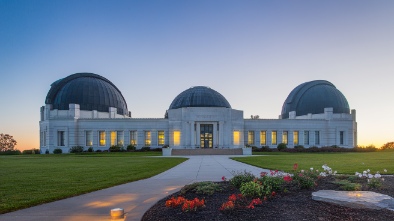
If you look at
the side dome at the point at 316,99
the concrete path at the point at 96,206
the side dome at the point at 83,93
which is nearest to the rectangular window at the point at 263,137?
the side dome at the point at 316,99

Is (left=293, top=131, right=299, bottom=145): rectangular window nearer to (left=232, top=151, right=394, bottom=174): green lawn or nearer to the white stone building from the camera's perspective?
the white stone building

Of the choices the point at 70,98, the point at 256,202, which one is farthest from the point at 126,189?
the point at 70,98

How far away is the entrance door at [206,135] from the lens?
59281 millimetres

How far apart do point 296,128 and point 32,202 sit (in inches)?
2408

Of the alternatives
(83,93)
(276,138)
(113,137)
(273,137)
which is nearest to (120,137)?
(113,137)

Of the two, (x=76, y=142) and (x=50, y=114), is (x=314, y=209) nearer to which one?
(x=76, y=142)

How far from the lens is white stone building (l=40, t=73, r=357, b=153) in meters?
58.4

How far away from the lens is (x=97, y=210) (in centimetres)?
780

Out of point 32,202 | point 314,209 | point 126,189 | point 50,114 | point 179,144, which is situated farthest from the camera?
point 50,114

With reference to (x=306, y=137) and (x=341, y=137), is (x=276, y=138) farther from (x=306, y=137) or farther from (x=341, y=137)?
(x=341, y=137)

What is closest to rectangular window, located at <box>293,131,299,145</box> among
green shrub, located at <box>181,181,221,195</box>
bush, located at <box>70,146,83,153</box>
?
bush, located at <box>70,146,83,153</box>

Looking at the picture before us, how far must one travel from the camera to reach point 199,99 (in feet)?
212

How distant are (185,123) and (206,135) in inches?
204

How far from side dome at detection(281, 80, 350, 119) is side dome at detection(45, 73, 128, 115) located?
44.3m
